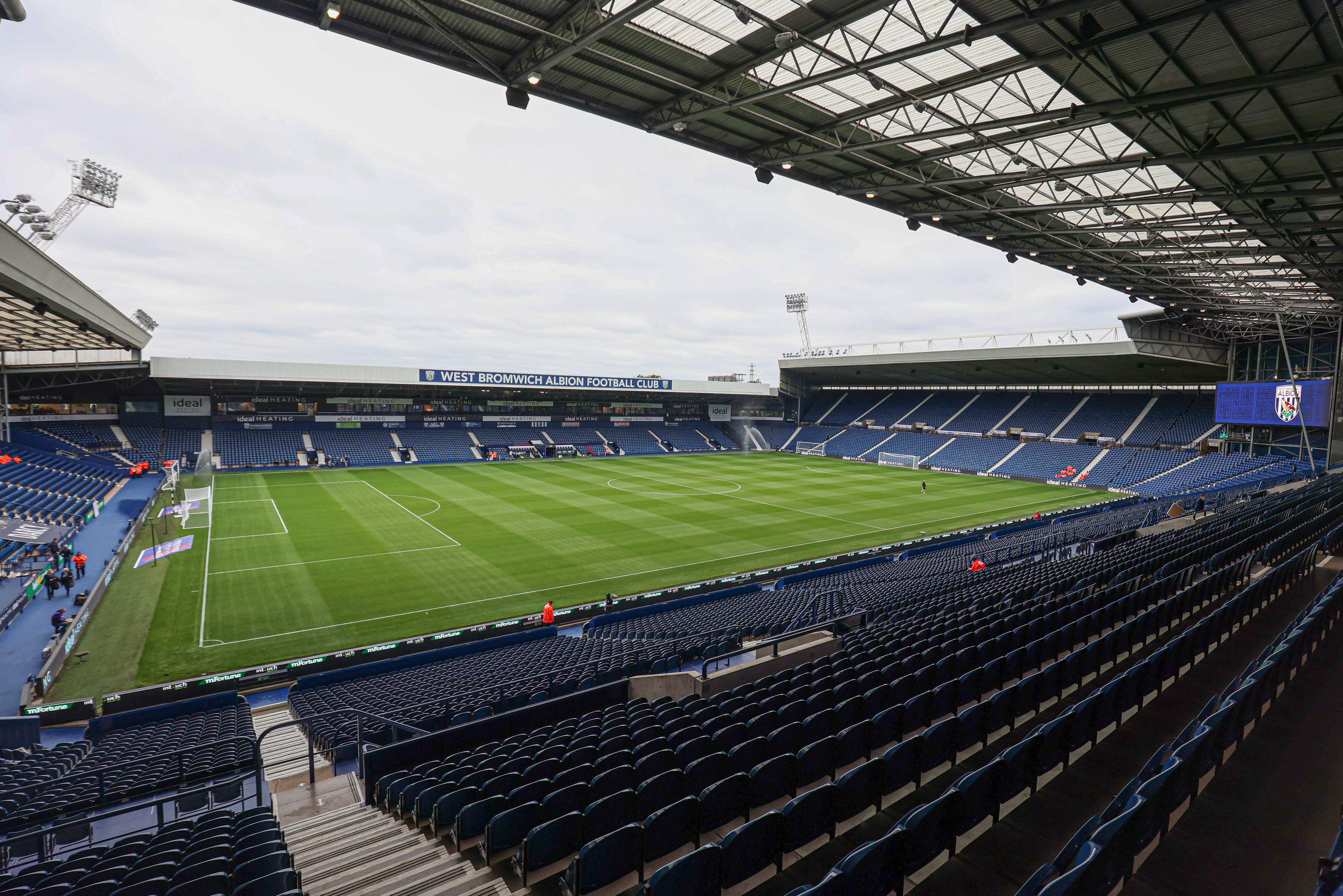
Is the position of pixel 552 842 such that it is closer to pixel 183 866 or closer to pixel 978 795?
pixel 183 866

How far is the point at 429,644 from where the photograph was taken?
15.2 meters

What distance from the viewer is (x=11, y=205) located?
61.6 ft

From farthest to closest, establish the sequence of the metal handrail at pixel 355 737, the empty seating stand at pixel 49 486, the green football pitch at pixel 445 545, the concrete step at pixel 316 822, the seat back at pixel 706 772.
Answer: the empty seating stand at pixel 49 486 → the green football pitch at pixel 445 545 → the metal handrail at pixel 355 737 → the concrete step at pixel 316 822 → the seat back at pixel 706 772

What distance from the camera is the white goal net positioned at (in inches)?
1008

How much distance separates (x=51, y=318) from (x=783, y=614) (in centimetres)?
2766

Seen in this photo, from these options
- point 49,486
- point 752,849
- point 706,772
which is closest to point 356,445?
point 49,486

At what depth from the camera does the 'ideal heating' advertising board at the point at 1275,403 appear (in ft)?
103

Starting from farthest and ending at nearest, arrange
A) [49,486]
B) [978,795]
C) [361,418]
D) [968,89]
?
[361,418]
[49,486]
[968,89]
[978,795]

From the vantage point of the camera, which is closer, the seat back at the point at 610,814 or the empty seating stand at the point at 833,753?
the empty seating stand at the point at 833,753

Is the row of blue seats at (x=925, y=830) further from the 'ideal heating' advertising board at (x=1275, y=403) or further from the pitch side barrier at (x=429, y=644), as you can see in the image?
the 'ideal heating' advertising board at (x=1275, y=403)

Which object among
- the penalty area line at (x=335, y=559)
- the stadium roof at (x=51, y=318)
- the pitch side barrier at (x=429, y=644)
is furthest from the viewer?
the penalty area line at (x=335, y=559)

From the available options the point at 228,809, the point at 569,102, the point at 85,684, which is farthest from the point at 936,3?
the point at 85,684

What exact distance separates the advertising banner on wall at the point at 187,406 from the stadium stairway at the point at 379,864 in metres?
56.3

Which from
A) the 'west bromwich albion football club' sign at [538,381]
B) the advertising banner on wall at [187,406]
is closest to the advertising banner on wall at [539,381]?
the 'west bromwich albion football club' sign at [538,381]
